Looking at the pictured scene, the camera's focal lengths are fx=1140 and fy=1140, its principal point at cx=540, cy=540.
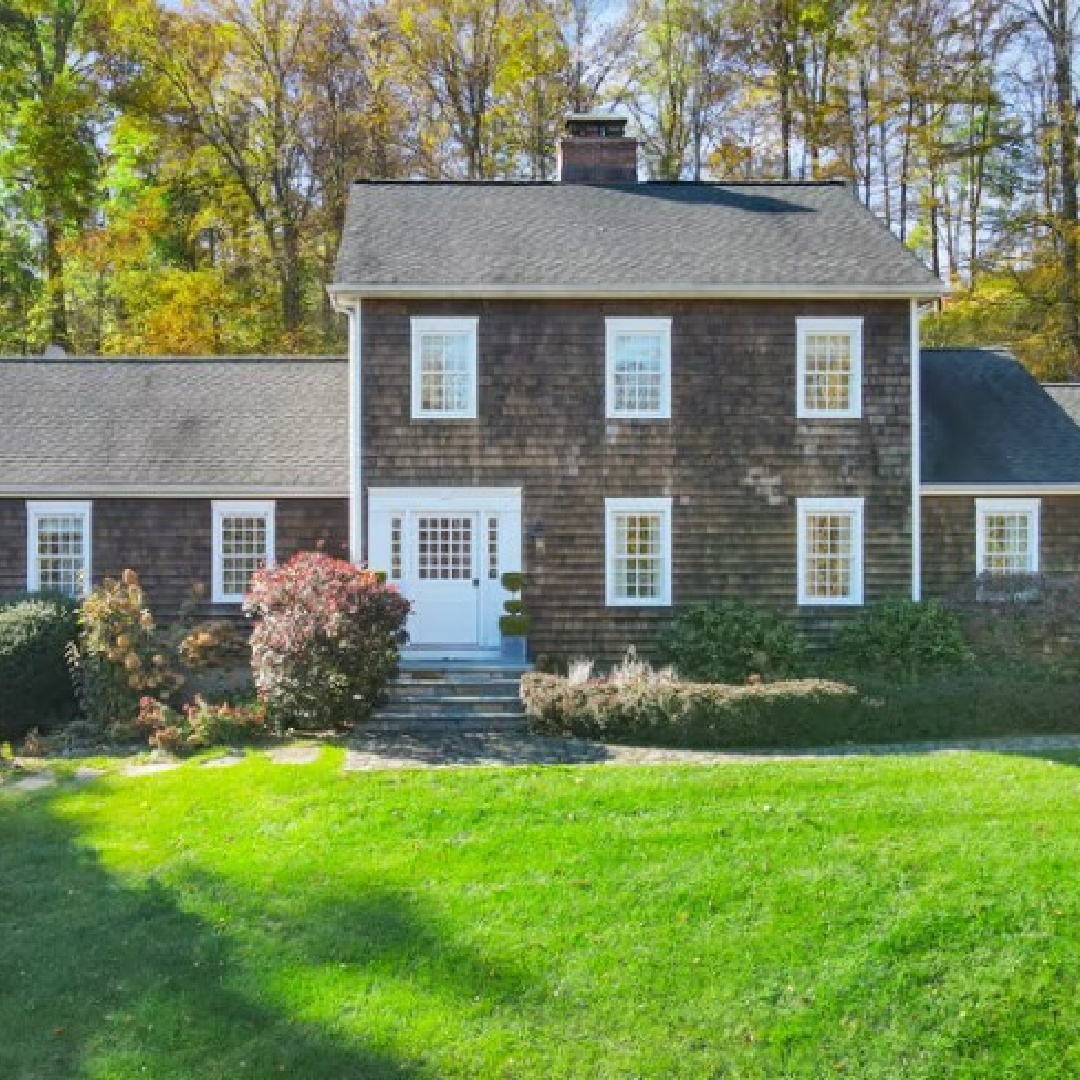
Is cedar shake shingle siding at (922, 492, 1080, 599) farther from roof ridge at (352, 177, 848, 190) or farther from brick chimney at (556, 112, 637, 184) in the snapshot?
brick chimney at (556, 112, 637, 184)

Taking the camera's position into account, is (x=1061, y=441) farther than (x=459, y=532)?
Yes

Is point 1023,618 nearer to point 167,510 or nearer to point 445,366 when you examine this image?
point 445,366

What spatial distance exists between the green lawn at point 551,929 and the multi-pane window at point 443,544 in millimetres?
6166

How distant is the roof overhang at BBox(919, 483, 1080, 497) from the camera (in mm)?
17406

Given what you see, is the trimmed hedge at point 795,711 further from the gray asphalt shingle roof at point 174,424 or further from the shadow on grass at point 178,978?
the gray asphalt shingle roof at point 174,424

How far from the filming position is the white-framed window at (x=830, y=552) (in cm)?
1720

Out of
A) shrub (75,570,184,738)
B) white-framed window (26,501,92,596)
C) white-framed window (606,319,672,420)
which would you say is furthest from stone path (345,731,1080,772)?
white-framed window (26,501,92,596)

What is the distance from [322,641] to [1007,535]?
1088cm

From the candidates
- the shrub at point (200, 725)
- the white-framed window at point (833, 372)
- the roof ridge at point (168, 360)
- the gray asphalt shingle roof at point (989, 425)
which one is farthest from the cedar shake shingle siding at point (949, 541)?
the roof ridge at point (168, 360)

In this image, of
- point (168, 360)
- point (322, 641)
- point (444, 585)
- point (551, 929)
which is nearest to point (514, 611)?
point (444, 585)

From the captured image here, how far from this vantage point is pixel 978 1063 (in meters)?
6.82

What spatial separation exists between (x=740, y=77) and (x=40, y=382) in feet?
67.8

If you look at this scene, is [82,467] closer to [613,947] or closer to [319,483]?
[319,483]

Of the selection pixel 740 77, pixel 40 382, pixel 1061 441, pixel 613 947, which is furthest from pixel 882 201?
pixel 613 947
